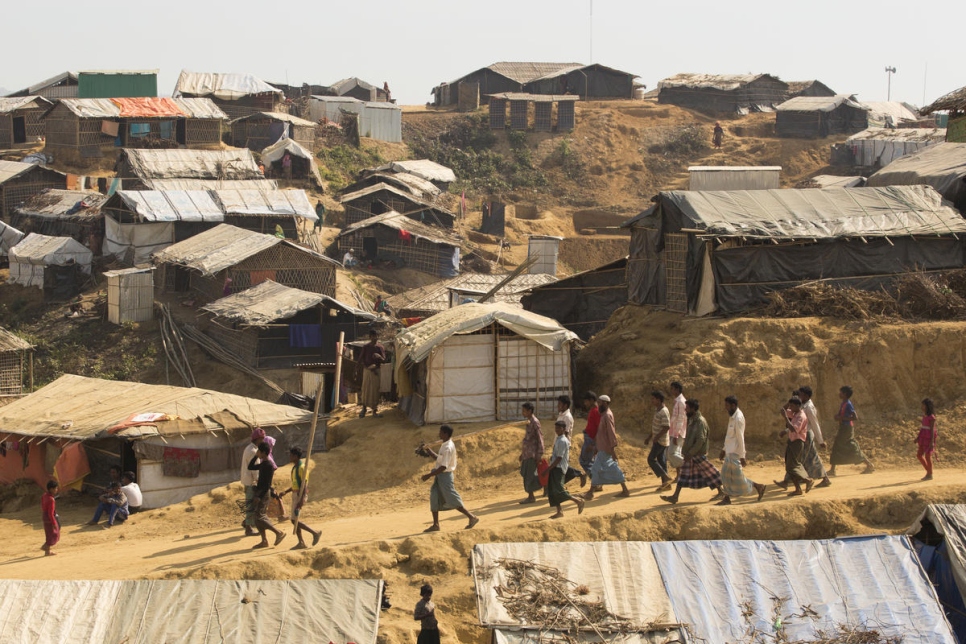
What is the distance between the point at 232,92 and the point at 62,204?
13308 millimetres

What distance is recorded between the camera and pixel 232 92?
156 feet

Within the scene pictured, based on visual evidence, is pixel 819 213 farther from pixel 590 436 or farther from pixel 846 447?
pixel 590 436

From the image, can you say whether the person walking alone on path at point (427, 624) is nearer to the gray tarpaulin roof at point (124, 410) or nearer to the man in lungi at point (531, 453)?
the man in lungi at point (531, 453)

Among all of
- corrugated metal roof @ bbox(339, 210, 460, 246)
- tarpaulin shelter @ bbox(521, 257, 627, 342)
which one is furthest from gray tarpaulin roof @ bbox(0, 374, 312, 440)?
corrugated metal roof @ bbox(339, 210, 460, 246)

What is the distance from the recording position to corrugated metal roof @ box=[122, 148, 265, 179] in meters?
36.5

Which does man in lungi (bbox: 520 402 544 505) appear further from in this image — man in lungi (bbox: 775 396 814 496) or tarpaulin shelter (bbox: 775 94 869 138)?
tarpaulin shelter (bbox: 775 94 869 138)

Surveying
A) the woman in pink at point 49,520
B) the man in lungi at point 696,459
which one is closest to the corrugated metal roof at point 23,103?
the woman in pink at point 49,520

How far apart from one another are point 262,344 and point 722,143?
1189 inches

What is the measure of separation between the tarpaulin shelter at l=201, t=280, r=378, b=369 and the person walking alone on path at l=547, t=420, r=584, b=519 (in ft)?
46.9

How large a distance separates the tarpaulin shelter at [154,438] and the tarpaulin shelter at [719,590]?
280 inches

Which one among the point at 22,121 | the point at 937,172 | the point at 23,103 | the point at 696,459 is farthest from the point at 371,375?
the point at 23,103

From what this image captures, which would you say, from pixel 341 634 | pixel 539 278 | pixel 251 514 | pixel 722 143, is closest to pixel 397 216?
pixel 539 278

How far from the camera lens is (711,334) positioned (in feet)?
55.1

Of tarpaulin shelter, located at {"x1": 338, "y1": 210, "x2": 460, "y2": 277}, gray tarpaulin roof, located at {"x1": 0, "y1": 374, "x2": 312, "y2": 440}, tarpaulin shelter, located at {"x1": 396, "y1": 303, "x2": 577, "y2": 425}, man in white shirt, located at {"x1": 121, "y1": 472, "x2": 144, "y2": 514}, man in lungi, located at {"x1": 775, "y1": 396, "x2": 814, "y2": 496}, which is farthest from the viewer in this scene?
tarpaulin shelter, located at {"x1": 338, "y1": 210, "x2": 460, "y2": 277}
